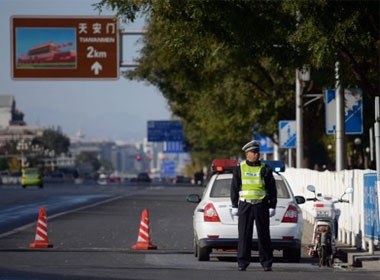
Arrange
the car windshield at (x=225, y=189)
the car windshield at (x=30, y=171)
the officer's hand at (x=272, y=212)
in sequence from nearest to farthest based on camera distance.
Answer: the officer's hand at (x=272, y=212), the car windshield at (x=225, y=189), the car windshield at (x=30, y=171)

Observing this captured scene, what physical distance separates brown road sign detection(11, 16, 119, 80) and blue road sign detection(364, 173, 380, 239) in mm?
23442

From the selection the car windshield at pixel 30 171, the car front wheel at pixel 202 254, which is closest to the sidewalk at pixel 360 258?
the car front wheel at pixel 202 254

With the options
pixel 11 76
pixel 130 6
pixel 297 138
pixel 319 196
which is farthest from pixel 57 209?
pixel 319 196

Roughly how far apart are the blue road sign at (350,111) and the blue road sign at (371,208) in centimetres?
685

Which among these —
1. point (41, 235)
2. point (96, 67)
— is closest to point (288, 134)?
point (96, 67)

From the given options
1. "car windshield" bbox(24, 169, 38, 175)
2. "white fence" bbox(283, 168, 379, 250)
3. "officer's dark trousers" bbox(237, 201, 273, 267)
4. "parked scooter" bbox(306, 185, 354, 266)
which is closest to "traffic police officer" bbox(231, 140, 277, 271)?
"officer's dark trousers" bbox(237, 201, 273, 267)

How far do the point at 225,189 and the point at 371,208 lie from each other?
7.92 feet

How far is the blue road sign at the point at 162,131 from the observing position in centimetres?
11475

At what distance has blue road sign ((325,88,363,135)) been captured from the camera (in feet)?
97.4

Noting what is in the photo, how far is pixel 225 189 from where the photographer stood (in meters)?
21.1

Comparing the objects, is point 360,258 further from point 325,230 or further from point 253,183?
point 253,183

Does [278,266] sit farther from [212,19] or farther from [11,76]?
[11,76]

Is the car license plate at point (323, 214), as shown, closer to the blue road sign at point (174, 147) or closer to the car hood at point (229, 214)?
the car hood at point (229, 214)

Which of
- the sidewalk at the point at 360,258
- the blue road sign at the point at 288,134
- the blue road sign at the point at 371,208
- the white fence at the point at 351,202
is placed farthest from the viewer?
the blue road sign at the point at 288,134
